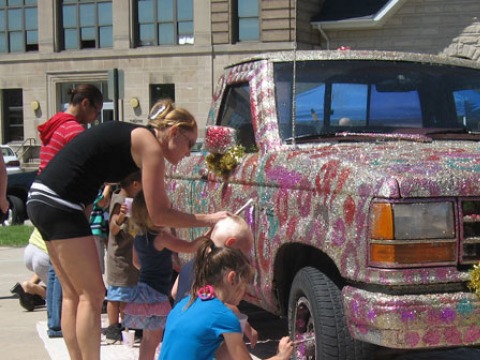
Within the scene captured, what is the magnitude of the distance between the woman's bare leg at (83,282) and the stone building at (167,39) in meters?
22.1

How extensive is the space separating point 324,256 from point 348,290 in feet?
1.39

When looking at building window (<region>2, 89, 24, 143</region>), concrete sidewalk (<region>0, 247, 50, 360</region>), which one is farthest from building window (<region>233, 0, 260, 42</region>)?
concrete sidewalk (<region>0, 247, 50, 360</region>)

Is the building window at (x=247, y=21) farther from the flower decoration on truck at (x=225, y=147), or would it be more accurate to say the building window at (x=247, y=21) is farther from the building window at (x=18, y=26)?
the flower decoration on truck at (x=225, y=147)

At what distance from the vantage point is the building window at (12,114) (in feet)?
110

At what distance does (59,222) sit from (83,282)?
13.1 inches

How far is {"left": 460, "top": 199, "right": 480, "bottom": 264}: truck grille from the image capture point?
3.41m

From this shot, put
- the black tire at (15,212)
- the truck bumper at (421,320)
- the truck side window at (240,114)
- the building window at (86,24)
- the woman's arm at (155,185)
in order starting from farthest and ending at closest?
1. the building window at (86,24)
2. the black tire at (15,212)
3. the truck side window at (240,114)
4. the woman's arm at (155,185)
5. the truck bumper at (421,320)

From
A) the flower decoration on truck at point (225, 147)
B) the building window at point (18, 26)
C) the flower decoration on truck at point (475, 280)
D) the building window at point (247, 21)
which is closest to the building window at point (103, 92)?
the building window at point (18, 26)

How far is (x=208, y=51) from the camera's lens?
1171 inches

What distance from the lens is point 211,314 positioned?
2.75 m

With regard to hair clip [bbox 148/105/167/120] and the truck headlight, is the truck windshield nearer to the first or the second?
hair clip [bbox 148/105/167/120]

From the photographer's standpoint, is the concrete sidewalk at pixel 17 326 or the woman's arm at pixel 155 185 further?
the concrete sidewalk at pixel 17 326

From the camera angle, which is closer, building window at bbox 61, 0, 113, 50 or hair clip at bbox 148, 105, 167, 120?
hair clip at bbox 148, 105, 167, 120

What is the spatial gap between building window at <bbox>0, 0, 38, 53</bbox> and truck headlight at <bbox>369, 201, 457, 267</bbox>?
32.1m
